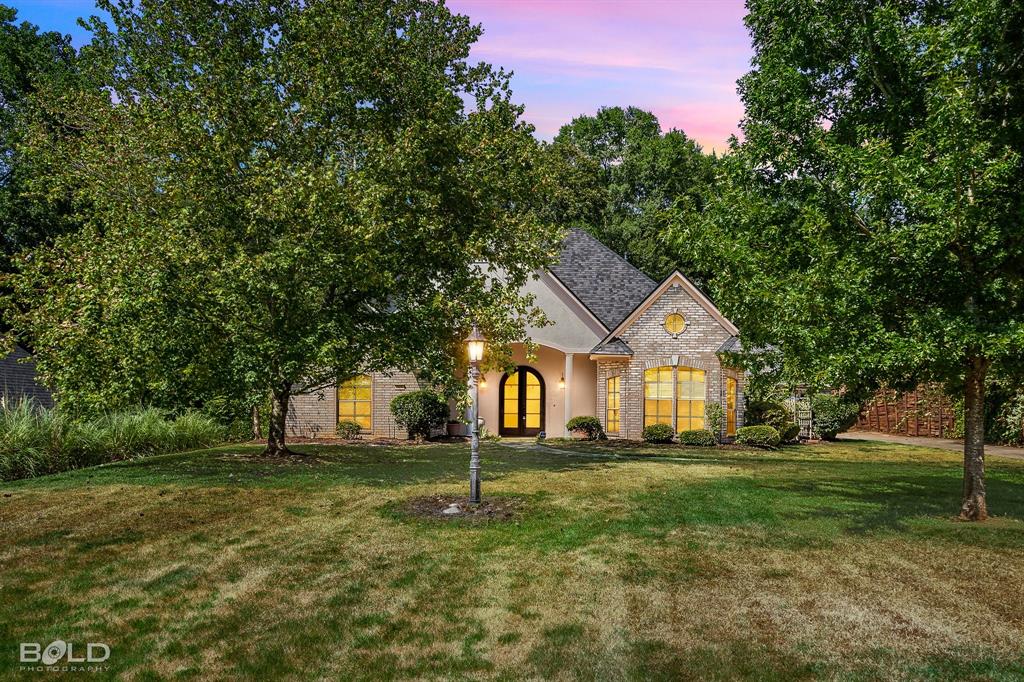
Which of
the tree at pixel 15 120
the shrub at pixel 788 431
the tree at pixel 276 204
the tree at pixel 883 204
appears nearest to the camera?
the tree at pixel 883 204

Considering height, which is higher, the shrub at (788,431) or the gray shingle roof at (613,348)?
the gray shingle roof at (613,348)

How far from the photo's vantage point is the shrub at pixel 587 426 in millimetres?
24016

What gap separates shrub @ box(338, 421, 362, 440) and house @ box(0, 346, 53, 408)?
30.3 feet

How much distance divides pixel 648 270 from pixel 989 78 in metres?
31.8

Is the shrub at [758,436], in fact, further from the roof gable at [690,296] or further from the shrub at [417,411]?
the shrub at [417,411]

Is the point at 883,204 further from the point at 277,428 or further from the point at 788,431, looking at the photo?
the point at 788,431

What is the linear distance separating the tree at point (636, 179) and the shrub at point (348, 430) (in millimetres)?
20294

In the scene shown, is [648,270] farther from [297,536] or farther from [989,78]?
[297,536]

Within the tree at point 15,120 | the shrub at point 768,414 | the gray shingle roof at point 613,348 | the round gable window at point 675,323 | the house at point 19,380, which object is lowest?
the shrub at point 768,414

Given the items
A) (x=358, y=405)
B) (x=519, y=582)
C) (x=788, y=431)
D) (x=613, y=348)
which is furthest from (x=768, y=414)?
(x=519, y=582)

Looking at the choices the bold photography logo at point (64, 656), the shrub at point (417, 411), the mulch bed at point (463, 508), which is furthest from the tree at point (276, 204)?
the bold photography logo at point (64, 656)

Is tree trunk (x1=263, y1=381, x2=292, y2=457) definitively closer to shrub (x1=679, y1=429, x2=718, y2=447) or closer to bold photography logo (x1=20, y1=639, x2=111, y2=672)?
bold photography logo (x1=20, y1=639, x2=111, y2=672)

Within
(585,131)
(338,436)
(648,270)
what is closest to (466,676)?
(338,436)

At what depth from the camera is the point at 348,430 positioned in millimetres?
23859
